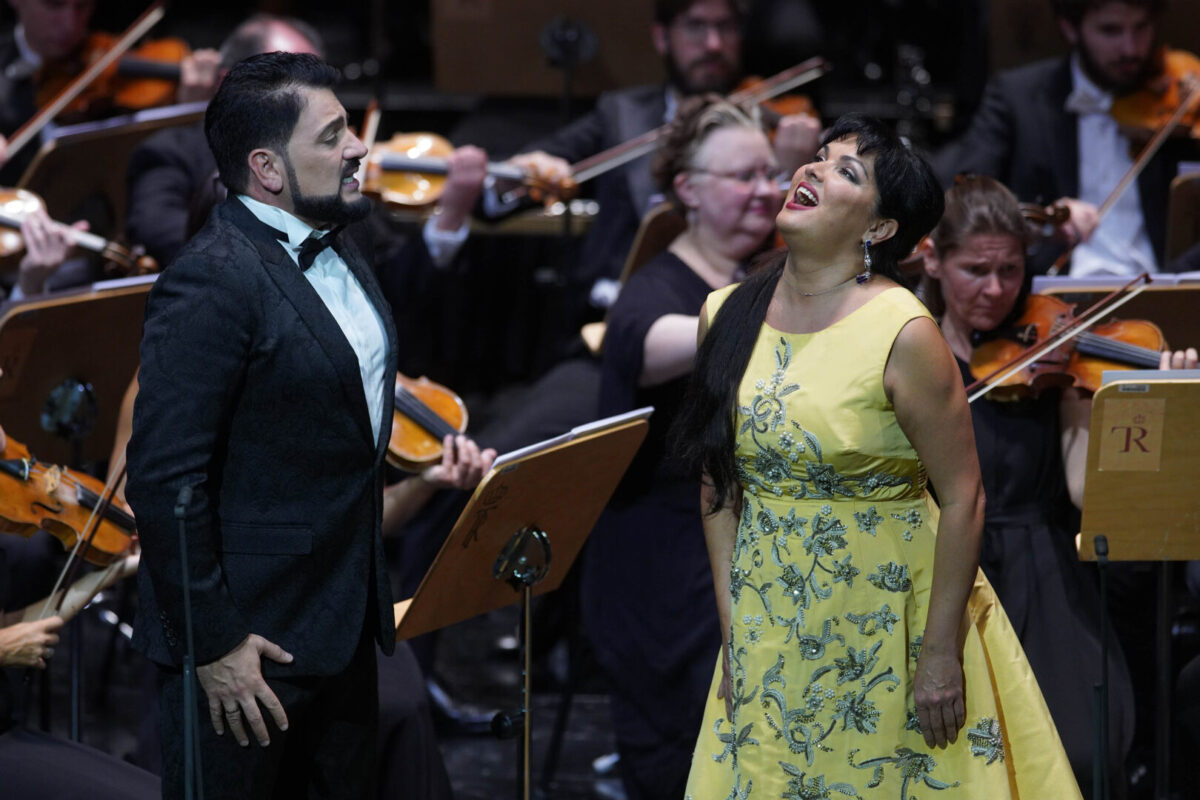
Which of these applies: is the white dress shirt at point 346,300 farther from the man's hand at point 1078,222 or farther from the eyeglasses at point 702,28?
the eyeglasses at point 702,28

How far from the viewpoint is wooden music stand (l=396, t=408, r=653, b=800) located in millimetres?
2322

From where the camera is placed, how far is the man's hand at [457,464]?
2.93 metres

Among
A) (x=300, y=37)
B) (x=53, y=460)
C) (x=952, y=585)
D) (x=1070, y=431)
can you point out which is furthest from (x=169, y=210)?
(x=952, y=585)

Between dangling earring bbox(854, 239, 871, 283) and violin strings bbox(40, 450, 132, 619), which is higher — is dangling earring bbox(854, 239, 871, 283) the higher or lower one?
the higher one

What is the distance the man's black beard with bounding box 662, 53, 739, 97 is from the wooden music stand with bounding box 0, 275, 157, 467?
73.2 inches

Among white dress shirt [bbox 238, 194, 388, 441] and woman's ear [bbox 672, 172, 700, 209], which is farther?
woman's ear [bbox 672, 172, 700, 209]

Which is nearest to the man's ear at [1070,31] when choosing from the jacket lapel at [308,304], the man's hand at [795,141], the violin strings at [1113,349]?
the man's hand at [795,141]

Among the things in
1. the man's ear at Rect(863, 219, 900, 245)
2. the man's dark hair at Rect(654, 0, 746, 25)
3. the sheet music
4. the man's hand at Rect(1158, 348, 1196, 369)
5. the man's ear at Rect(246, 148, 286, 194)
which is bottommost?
the sheet music

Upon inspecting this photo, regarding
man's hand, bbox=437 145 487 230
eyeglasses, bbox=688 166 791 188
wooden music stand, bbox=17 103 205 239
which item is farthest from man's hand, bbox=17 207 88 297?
eyeglasses, bbox=688 166 791 188

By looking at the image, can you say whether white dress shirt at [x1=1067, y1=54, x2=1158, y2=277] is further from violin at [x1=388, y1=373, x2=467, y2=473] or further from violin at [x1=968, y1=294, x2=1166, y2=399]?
violin at [x1=388, y1=373, x2=467, y2=473]

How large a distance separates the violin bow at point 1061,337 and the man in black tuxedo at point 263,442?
1129 mm

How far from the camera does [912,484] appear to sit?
2.20 meters

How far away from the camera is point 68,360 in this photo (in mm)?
3078

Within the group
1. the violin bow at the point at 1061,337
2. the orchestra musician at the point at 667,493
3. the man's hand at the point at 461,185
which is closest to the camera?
the violin bow at the point at 1061,337
